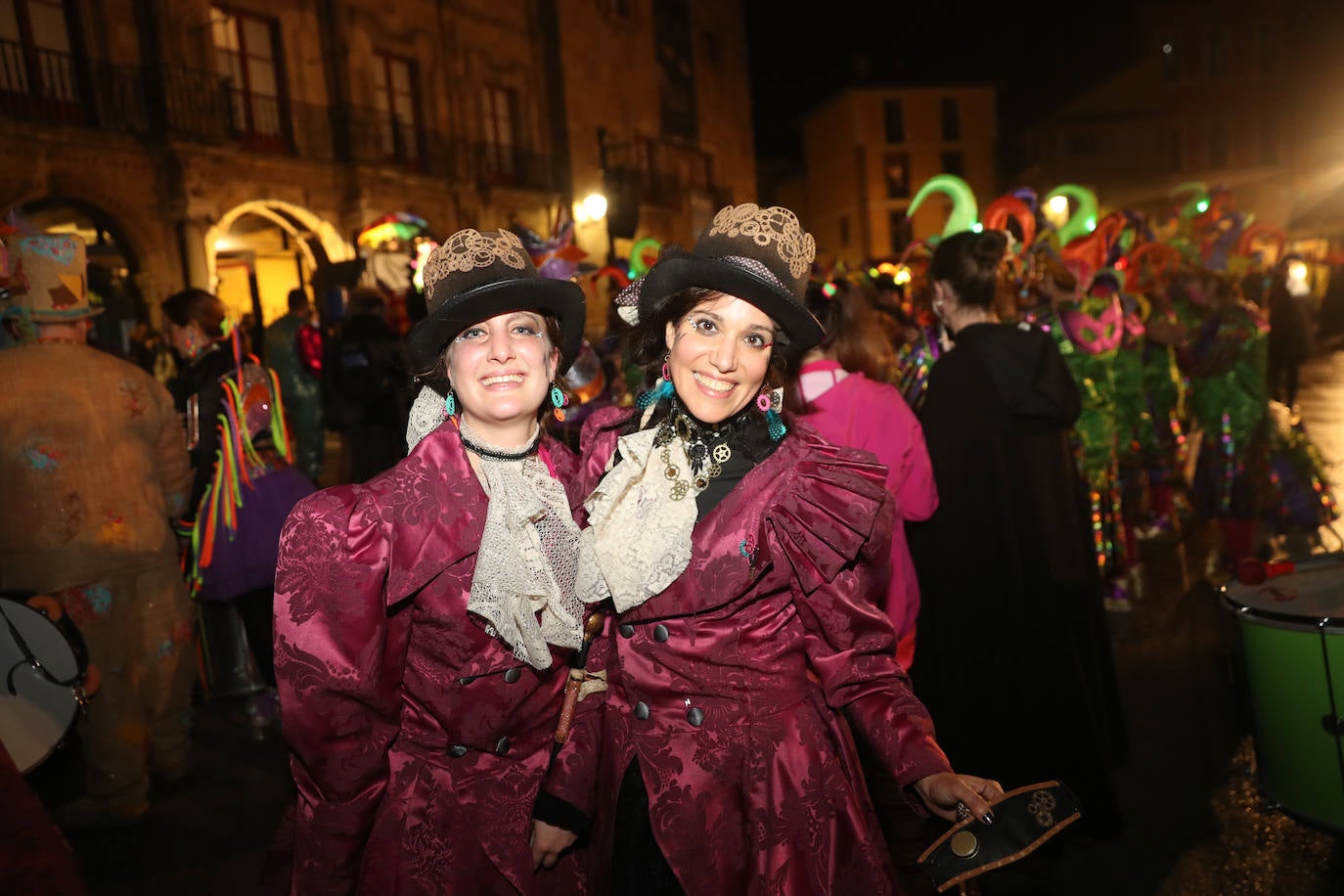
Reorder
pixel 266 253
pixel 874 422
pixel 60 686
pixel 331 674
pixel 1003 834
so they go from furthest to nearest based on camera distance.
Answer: pixel 266 253, pixel 874 422, pixel 60 686, pixel 331 674, pixel 1003 834

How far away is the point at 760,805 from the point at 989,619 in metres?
1.95

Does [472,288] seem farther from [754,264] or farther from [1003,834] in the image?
[1003,834]

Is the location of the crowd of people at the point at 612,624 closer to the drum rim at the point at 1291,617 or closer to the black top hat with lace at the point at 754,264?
the black top hat with lace at the point at 754,264

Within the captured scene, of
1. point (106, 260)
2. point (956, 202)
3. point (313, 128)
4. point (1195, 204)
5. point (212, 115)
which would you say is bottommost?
point (956, 202)

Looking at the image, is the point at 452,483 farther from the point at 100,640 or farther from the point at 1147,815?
the point at 1147,815

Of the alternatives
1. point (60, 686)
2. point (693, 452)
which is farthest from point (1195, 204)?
point (60, 686)

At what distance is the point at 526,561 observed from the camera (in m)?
1.95

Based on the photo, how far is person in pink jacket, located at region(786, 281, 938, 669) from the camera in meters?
3.19

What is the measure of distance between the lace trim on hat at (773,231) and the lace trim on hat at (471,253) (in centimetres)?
46

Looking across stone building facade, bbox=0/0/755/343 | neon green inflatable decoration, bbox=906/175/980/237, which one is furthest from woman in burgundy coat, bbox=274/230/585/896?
stone building facade, bbox=0/0/755/343

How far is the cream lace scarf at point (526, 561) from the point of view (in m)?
1.91

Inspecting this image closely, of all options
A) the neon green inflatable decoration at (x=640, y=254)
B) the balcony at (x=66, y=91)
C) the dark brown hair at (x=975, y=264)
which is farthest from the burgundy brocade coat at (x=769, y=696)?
the balcony at (x=66, y=91)

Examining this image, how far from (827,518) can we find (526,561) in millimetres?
662

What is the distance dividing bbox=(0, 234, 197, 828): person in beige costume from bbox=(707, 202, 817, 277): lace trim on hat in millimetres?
A: 3015
